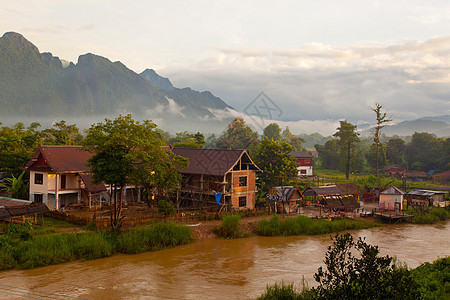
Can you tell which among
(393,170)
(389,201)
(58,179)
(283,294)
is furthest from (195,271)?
(393,170)

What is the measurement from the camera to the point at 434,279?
1606 centimetres

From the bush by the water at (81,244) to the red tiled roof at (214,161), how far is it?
9672mm

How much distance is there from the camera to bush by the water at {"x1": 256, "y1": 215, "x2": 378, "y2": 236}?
2953 centimetres

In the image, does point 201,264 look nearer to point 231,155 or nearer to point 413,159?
point 231,155

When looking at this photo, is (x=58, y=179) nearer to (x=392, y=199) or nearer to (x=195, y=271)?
(x=195, y=271)

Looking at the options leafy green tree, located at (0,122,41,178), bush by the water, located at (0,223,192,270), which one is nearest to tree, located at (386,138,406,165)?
bush by the water, located at (0,223,192,270)

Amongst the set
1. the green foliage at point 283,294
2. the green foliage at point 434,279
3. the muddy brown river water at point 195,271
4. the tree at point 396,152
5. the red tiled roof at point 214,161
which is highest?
the tree at point 396,152

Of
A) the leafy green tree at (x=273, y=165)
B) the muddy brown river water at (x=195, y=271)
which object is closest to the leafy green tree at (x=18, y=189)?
the muddy brown river water at (x=195, y=271)

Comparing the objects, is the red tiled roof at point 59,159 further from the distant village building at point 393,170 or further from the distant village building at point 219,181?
the distant village building at point 393,170

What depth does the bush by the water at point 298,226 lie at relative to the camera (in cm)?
2953

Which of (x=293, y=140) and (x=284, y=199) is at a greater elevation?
(x=293, y=140)

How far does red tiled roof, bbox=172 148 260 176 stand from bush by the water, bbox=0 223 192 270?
31.7 feet

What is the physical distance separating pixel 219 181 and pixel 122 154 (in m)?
12.6

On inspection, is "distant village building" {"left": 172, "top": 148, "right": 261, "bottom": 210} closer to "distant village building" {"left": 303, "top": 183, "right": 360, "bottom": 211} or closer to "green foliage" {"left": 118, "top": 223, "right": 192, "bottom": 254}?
"distant village building" {"left": 303, "top": 183, "right": 360, "bottom": 211}
